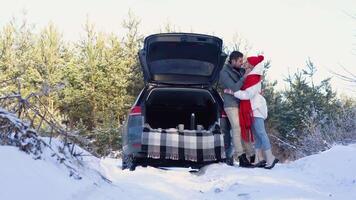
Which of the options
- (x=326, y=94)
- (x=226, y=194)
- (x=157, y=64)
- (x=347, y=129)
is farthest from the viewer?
(x=326, y=94)

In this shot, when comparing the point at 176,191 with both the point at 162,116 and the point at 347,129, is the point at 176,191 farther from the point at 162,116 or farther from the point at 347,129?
the point at 347,129

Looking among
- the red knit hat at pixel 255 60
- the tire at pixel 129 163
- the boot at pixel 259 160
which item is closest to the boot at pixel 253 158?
the boot at pixel 259 160

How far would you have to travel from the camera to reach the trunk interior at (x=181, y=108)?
7.38m

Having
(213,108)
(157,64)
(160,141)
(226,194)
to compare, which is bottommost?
(226,194)

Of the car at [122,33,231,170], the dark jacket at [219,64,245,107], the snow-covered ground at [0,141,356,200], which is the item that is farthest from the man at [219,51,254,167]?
the snow-covered ground at [0,141,356,200]

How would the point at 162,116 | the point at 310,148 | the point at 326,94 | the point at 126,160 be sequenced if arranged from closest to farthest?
the point at 126,160 → the point at 162,116 → the point at 310,148 → the point at 326,94

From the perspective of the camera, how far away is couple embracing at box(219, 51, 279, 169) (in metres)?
7.03

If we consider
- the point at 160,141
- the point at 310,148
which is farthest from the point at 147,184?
the point at 310,148

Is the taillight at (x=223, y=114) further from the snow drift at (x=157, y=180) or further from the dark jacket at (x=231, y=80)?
the snow drift at (x=157, y=180)

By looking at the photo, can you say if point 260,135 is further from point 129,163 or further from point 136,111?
point 129,163

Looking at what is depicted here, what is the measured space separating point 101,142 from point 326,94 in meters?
12.6

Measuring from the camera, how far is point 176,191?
194 inches

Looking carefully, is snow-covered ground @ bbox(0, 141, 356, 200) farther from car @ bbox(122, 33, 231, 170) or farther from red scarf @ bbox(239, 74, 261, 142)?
red scarf @ bbox(239, 74, 261, 142)

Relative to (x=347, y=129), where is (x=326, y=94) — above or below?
above
